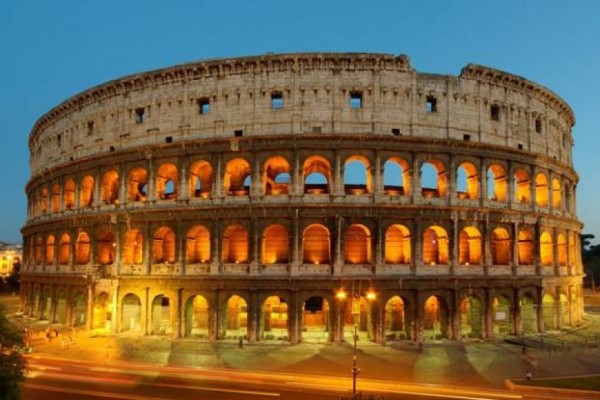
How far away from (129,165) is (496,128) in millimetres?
25866

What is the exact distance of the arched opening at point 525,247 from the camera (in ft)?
116

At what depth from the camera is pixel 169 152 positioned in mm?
34062

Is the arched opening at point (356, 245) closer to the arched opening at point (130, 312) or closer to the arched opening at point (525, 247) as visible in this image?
the arched opening at point (525, 247)

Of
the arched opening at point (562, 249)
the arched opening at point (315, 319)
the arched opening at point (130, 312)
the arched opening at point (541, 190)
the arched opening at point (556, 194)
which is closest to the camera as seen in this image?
the arched opening at point (315, 319)

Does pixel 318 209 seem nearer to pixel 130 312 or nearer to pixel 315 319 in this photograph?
pixel 315 319

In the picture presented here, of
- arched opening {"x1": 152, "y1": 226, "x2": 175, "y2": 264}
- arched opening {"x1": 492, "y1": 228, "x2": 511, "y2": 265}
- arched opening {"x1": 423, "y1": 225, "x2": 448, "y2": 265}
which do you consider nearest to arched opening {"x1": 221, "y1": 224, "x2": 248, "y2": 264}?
arched opening {"x1": 152, "y1": 226, "x2": 175, "y2": 264}

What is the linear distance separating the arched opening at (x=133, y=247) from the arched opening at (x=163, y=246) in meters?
1.07

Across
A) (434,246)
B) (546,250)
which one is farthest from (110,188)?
(546,250)

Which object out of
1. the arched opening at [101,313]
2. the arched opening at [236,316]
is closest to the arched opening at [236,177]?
the arched opening at [236,316]

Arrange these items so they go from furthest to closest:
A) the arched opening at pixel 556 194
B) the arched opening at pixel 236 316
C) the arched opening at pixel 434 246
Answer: the arched opening at pixel 556 194 → the arched opening at pixel 236 316 → the arched opening at pixel 434 246

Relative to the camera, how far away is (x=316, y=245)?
32.8m

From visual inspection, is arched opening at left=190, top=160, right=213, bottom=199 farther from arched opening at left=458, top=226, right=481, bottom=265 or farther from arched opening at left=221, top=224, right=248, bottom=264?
arched opening at left=458, top=226, right=481, bottom=265

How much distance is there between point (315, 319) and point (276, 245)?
5614 mm

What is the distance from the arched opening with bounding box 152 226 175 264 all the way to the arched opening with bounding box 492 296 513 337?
859 inches
